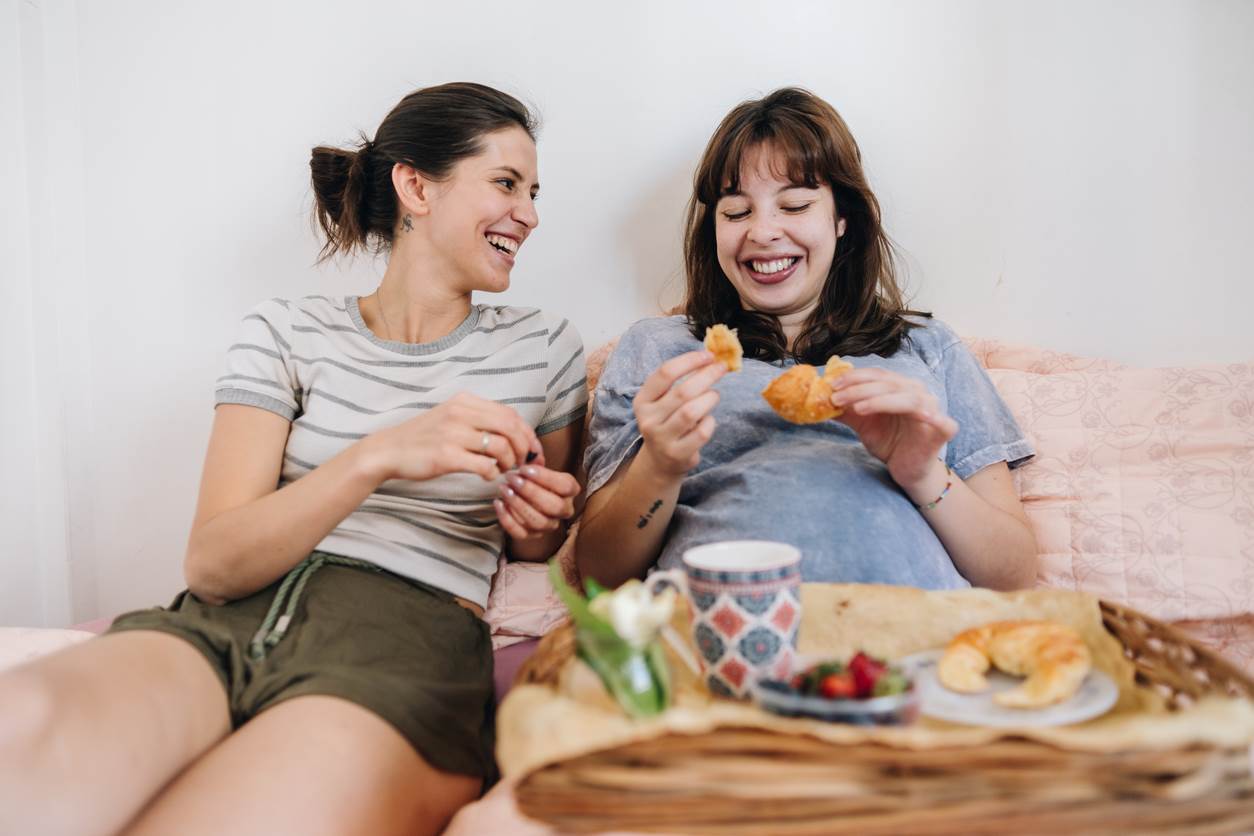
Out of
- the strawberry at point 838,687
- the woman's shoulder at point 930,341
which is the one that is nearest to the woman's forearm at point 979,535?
the woman's shoulder at point 930,341

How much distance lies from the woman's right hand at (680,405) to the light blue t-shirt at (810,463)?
6.1 inches

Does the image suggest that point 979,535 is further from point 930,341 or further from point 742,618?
point 742,618

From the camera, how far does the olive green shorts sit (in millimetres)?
1023

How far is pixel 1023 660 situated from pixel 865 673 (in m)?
0.17

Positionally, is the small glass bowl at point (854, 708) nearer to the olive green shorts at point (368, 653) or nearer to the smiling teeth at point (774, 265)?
the olive green shorts at point (368, 653)

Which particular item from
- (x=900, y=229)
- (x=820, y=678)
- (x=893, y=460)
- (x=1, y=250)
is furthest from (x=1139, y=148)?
(x=1, y=250)

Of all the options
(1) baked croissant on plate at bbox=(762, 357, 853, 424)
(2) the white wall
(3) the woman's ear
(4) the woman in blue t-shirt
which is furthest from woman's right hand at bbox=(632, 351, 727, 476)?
(2) the white wall

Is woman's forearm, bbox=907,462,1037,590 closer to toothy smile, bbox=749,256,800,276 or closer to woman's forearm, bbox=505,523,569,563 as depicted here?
toothy smile, bbox=749,256,800,276

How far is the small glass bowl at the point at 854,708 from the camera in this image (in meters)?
0.65

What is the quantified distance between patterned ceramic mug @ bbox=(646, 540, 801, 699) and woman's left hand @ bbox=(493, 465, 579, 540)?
449mm

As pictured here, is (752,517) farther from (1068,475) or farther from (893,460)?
(1068,475)

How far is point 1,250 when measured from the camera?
1.91m

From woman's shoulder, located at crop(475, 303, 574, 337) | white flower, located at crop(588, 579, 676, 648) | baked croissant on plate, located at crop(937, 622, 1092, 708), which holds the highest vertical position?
woman's shoulder, located at crop(475, 303, 574, 337)

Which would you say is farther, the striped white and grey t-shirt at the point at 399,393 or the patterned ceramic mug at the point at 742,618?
the striped white and grey t-shirt at the point at 399,393
